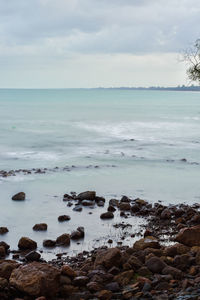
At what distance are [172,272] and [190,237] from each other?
341cm

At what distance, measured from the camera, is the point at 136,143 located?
52906 millimetres

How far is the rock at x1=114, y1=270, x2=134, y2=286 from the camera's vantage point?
467 inches

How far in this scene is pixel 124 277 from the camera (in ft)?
39.5

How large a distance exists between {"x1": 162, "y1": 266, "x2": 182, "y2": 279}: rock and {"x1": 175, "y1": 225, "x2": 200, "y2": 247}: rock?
9.94 feet


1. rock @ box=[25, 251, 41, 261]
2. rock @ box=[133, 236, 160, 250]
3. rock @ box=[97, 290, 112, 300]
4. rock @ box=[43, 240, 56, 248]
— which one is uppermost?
rock @ box=[133, 236, 160, 250]

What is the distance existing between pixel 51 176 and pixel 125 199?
954 cm

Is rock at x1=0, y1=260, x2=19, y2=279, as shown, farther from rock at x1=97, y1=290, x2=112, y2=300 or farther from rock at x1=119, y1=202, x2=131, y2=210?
rock at x1=119, y1=202, x2=131, y2=210

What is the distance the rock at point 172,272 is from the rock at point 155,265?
0.14 meters

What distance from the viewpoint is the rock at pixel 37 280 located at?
36.4 ft

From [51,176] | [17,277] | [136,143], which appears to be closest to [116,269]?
[17,277]

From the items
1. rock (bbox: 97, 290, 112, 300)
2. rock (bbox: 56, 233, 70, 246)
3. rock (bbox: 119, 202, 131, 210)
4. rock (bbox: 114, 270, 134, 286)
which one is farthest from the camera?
rock (bbox: 119, 202, 131, 210)

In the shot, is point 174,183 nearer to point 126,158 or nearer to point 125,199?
point 125,199

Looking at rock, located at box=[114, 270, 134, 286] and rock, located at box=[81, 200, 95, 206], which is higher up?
rock, located at box=[114, 270, 134, 286]

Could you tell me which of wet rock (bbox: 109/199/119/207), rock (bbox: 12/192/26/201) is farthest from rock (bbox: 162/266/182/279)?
rock (bbox: 12/192/26/201)
